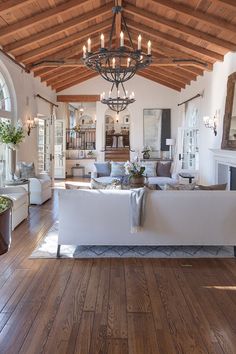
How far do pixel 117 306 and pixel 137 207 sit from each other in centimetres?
136

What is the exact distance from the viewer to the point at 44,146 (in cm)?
1005

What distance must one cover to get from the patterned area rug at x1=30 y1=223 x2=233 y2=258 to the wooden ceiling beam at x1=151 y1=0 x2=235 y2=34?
361cm

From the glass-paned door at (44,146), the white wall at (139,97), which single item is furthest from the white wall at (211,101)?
the glass-paned door at (44,146)

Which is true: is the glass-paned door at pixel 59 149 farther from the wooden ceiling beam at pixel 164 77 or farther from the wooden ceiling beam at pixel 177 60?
the wooden ceiling beam at pixel 177 60

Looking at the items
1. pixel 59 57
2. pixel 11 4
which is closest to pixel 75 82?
pixel 59 57

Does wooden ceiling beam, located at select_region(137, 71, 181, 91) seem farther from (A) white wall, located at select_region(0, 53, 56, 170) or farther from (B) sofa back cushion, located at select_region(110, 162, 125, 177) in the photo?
(B) sofa back cushion, located at select_region(110, 162, 125, 177)

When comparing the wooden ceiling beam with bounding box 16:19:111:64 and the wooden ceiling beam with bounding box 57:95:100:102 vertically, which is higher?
the wooden ceiling beam with bounding box 16:19:111:64

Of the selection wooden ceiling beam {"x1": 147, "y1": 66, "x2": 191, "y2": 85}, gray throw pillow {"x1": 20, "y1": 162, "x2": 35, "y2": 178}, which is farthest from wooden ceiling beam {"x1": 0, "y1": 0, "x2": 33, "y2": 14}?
wooden ceiling beam {"x1": 147, "y1": 66, "x2": 191, "y2": 85}

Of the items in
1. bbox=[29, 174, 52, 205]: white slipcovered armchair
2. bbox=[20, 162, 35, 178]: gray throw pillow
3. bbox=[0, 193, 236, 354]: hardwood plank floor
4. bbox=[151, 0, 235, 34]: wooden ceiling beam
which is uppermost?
bbox=[151, 0, 235, 34]: wooden ceiling beam

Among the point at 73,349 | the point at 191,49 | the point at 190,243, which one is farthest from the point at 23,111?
the point at 73,349

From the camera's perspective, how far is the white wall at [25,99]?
6905 mm

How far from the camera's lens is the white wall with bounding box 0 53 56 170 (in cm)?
690

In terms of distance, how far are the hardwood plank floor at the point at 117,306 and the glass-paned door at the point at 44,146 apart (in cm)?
594

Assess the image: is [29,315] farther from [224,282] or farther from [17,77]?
[17,77]
